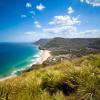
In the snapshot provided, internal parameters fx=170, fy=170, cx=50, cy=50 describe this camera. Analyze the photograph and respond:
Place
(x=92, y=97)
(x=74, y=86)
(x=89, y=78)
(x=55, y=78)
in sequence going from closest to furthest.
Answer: (x=92, y=97), (x=89, y=78), (x=74, y=86), (x=55, y=78)

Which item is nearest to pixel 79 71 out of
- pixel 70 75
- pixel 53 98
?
pixel 70 75

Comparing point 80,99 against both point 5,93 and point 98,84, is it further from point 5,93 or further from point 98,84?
point 5,93

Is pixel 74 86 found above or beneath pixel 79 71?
beneath

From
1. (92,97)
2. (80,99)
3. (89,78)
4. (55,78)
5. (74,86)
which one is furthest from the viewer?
(55,78)

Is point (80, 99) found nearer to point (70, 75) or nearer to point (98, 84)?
point (98, 84)

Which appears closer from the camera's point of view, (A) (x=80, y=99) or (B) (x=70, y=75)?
(A) (x=80, y=99)

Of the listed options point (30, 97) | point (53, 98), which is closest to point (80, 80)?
point (53, 98)

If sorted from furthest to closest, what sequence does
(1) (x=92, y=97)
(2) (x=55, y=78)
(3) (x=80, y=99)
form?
(2) (x=55, y=78)
(3) (x=80, y=99)
(1) (x=92, y=97)

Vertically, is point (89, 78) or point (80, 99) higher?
point (89, 78)

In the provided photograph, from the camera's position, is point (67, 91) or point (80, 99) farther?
point (67, 91)
